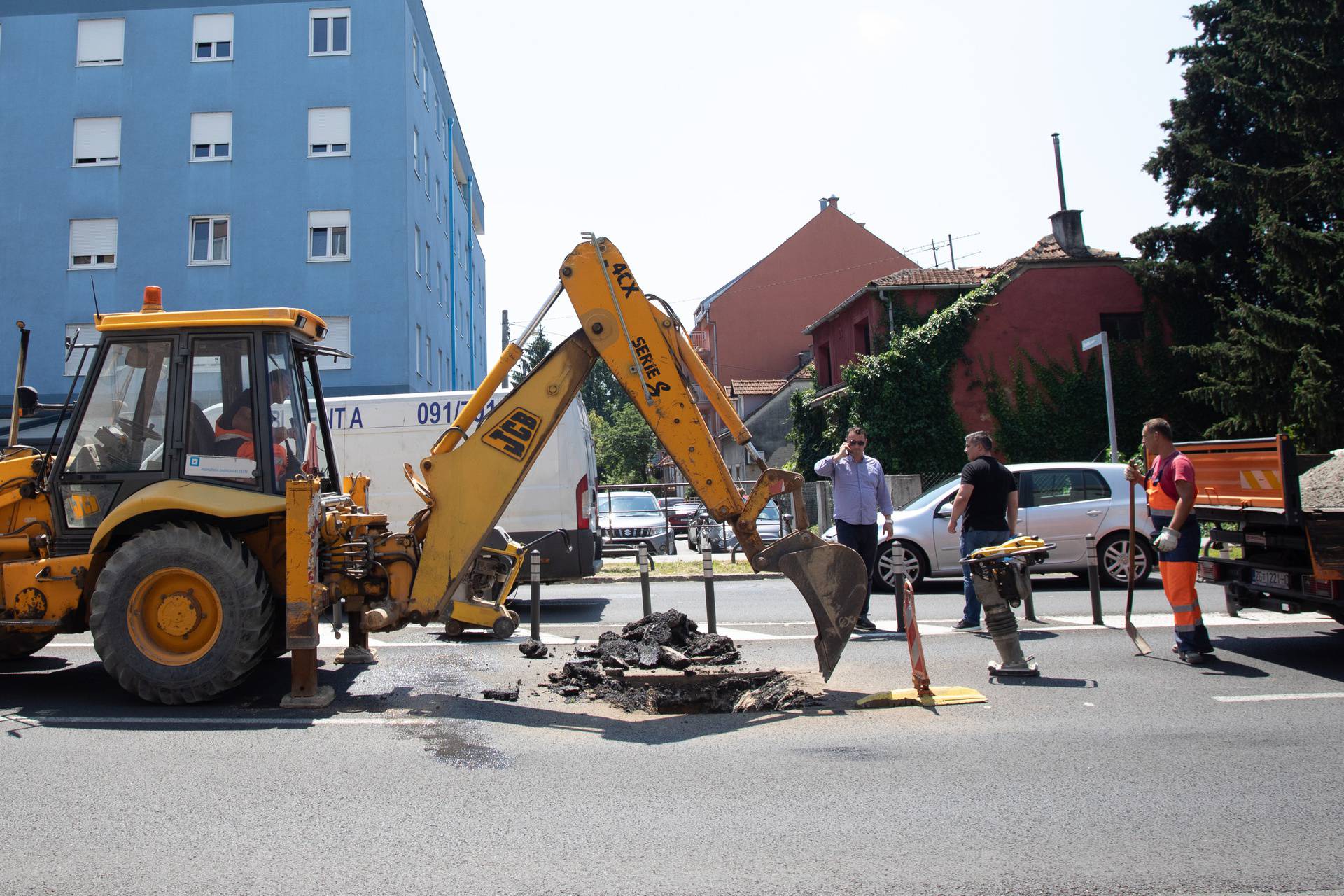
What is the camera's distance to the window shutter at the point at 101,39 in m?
27.6

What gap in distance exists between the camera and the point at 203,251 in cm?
Result: 2727

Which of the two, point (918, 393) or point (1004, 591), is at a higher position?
point (918, 393)

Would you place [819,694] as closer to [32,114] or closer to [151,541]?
[151,541]

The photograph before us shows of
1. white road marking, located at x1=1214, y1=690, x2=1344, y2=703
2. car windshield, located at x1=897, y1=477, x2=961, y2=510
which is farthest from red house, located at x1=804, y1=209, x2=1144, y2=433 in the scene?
white road marking, located at x1=1214, y1=690, x2=1344, y2=703

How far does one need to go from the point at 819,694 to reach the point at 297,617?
3.64 metres

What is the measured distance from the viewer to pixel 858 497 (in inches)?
386

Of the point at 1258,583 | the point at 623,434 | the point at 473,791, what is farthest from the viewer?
the point at 623,434

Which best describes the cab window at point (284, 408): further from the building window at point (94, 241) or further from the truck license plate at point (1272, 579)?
the building window at point (94, 241)

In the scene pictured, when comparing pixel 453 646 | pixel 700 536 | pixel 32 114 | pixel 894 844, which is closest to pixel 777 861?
pixel 894 844

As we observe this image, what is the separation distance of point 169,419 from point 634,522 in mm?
15803

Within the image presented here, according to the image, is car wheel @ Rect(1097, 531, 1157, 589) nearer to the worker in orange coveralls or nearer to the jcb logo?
the worker in orange coveralls

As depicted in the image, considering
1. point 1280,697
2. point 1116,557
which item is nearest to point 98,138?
point 1116,557

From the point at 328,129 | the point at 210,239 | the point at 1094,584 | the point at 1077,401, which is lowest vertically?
the point at 1094,584

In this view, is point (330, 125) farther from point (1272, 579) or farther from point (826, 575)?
point (1272, 579)
